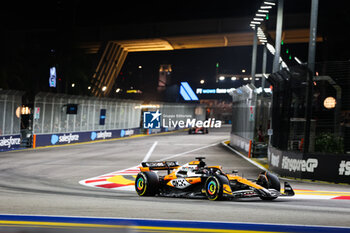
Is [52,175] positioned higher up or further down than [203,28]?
further down

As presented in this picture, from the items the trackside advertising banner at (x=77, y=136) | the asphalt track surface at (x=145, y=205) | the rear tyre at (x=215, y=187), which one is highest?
the rear tyre at (x=215, y=187)

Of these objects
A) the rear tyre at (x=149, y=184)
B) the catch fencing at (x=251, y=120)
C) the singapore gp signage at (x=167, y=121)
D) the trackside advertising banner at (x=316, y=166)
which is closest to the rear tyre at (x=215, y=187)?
the rear tyre at (x=149, y=184)

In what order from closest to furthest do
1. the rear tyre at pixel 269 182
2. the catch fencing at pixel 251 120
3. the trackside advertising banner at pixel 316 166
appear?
1. the rear tyre at pixel 269 182
2. the trackside advertising banner at pixel 316 166
3. the catch fencing at pixel 251 120

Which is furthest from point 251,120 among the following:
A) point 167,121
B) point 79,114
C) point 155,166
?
point 167,121

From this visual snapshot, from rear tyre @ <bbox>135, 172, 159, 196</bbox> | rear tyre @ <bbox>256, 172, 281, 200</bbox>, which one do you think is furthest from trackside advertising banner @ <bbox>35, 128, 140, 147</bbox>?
rear tyre @ <bbox>256, 172, 281, 200</bbox>

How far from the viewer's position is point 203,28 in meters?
50.0

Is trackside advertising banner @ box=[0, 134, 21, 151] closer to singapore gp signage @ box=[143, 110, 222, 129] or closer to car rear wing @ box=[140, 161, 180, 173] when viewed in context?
car rear wing @ box=[140, 161, 180, 173]

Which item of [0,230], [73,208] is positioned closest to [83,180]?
[73,208]

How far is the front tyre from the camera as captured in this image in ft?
33.8

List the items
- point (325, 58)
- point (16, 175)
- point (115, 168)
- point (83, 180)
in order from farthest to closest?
point (325, 58) < point (115, 168) < point (16, 175) < point (83, 180)

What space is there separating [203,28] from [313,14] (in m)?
32.4

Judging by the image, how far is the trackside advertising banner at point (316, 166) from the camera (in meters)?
15.1

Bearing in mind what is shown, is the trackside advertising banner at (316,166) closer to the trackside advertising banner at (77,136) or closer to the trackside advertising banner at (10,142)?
the trackside advertising banner at (10,142)

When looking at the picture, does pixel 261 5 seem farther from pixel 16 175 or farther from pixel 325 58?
pixel 325 58
